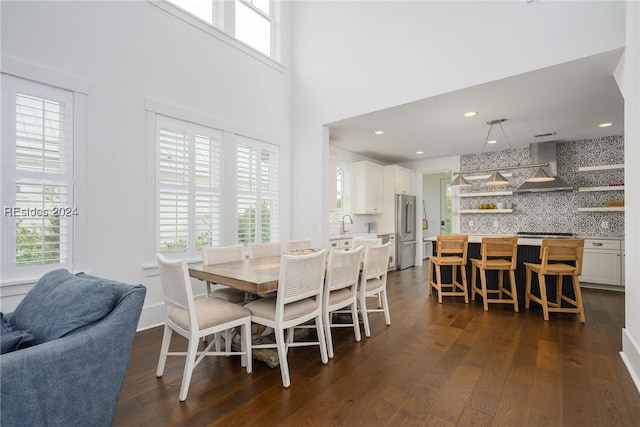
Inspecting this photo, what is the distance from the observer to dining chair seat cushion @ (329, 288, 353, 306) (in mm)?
2691

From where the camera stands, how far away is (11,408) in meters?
1.13

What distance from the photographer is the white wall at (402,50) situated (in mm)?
2824

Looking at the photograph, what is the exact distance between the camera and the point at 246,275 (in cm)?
236

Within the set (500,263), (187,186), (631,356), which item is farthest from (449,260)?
(187,186)

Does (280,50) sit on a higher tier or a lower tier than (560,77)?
higher

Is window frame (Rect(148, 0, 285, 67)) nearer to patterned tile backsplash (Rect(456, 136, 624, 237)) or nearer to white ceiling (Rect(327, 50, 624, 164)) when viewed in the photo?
white ceiling (Rect(327, 50, 624, 164))

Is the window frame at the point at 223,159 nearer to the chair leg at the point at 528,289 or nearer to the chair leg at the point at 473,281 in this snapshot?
the chair leg at the point at 473,281

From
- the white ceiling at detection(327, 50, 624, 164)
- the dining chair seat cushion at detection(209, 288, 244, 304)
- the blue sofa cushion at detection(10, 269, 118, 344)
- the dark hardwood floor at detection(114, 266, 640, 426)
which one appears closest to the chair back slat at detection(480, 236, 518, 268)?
the dark hardwood floor at detection(114, 266, 640, 426)

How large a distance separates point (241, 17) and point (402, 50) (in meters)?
2.43

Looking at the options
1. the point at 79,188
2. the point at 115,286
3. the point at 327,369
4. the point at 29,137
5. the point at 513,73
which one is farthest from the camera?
the point at 513,73

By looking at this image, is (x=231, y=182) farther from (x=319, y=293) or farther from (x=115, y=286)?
(x=115, y=286)

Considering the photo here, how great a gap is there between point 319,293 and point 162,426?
126cm

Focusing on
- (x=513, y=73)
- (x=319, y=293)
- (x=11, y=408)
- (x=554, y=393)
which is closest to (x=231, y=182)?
(x=319, y=293)

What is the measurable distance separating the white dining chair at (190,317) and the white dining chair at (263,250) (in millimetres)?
1033
